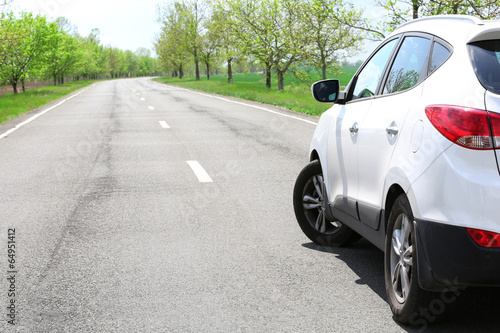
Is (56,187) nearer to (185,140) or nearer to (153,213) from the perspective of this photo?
(153,213)

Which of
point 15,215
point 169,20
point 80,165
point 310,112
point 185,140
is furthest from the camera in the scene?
point 169,20

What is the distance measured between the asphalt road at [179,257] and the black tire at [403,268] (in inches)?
5.0

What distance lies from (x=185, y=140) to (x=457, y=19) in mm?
9564

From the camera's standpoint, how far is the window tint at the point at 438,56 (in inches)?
128

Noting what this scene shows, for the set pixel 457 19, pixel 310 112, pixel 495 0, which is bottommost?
pixel 310 112

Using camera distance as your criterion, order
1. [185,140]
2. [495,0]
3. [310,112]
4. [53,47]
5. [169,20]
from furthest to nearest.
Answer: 1. [169,20]
2. [53,47]
3. [310,112]
4. [495,0]
5. [185,140]

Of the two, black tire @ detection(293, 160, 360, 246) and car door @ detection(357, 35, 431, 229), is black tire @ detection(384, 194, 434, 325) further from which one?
black tire @ detection(293, 160, 360, 246)

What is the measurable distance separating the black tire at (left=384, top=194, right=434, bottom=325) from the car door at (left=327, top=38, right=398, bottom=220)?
2.14 ft

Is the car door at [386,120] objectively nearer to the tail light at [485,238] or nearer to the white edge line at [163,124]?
the tail light at [485,238]

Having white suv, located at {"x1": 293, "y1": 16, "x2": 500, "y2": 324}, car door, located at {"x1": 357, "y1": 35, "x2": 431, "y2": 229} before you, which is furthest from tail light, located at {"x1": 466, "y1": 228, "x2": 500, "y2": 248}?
car door, located at {"x1": 357, "y1": 35, "x2": 431, "y2": 229}

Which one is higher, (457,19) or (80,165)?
(457,19)

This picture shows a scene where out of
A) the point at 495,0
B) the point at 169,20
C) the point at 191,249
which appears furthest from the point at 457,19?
the point at 169,20

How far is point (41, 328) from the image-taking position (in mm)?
3422

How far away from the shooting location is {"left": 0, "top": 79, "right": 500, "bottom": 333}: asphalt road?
3525mm
